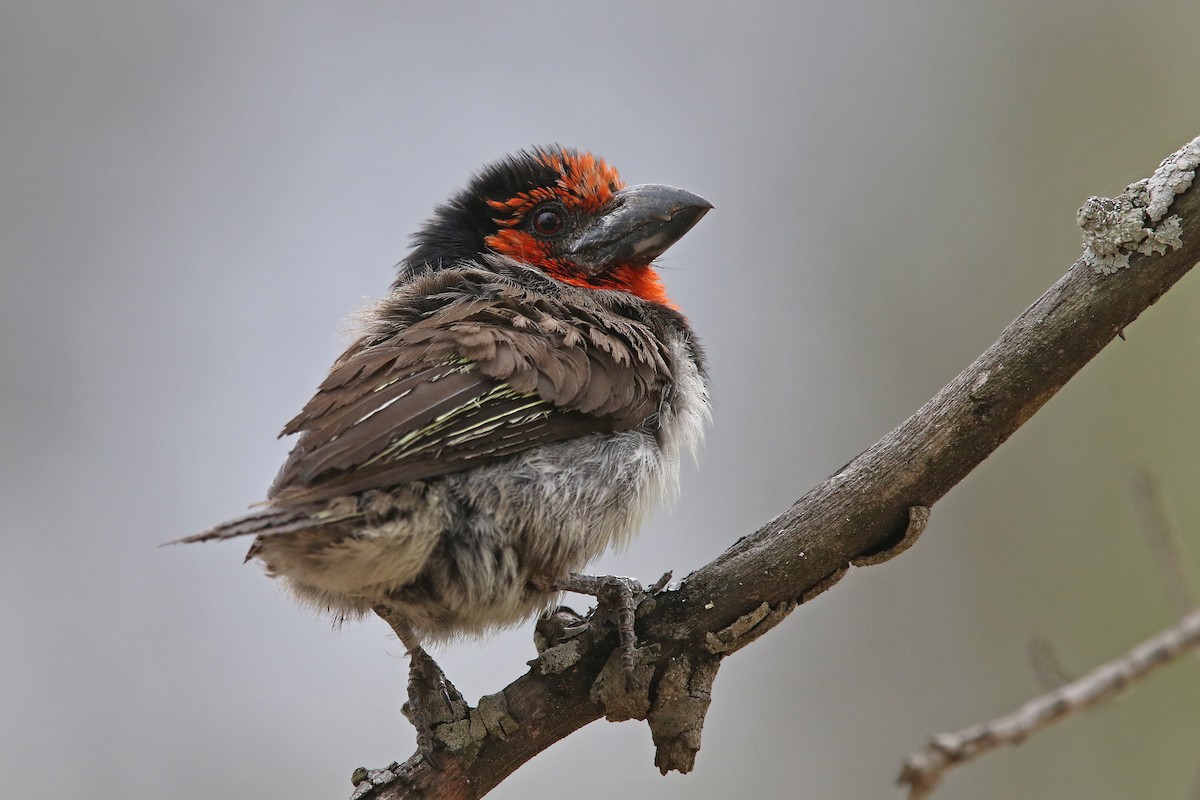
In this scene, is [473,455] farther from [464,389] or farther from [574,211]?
[574,211]

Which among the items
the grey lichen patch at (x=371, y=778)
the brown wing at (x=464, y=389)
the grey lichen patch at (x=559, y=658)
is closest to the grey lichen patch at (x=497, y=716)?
the grey lichen patch at (x=559, y=658)

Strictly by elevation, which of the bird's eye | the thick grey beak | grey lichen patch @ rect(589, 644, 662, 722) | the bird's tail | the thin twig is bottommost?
the thin twig

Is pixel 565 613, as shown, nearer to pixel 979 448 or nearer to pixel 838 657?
pixel 979 448

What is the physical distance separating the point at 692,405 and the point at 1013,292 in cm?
342

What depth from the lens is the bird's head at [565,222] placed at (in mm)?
3939

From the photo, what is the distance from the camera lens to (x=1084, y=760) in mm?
5039

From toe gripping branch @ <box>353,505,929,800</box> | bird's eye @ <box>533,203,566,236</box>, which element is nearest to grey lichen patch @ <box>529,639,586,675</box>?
toe gripping branch @ <box>353,505,929,800</box>

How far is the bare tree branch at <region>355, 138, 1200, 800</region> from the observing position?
8.21 feet

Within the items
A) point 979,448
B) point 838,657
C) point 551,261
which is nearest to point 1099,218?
point 979,448

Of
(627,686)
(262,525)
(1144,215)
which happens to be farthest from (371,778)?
(1144,215)

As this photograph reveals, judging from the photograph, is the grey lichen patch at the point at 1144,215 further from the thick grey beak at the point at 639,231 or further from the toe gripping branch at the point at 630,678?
the thick grey beak at the point at 639,231

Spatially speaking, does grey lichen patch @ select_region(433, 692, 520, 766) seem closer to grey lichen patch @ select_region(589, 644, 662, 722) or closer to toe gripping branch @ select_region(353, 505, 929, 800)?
toe gripping branch @ select_region(353, 505, 929, 800)

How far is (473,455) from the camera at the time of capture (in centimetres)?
282

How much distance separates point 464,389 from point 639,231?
1274 millimetres
